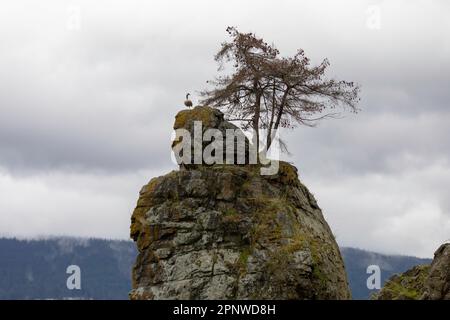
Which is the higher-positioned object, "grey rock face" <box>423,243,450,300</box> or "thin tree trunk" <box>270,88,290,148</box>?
"thin tree trunk" <box>270,88,290,148</box>

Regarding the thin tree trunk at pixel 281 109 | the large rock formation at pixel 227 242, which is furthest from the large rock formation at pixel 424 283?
the thin tree trunk at pixel 281 109

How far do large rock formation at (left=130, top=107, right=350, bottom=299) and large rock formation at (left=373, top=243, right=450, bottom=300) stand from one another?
15.0 ft

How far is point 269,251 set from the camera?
164 ft

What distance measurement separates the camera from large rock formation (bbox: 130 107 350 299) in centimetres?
4912

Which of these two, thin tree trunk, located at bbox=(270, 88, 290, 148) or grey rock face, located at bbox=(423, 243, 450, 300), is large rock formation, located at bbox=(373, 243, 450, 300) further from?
thin tree trunk, located at bbox=(270, 88, 290, 148)

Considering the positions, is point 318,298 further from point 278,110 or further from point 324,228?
point 278,110

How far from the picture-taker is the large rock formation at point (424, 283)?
50.2 m

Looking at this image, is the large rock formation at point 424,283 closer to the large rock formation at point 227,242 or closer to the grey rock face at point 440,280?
the grey rock face at point 440,280

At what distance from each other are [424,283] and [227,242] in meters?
13.4

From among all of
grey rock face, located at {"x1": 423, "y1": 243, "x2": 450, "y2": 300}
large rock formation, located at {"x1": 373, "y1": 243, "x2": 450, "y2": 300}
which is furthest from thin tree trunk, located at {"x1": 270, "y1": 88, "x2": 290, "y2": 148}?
grey rock face, located at {"x1": 423, "y1": 243, "x2": 450, "y2": 300}

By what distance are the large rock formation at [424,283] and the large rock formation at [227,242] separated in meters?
4.58
